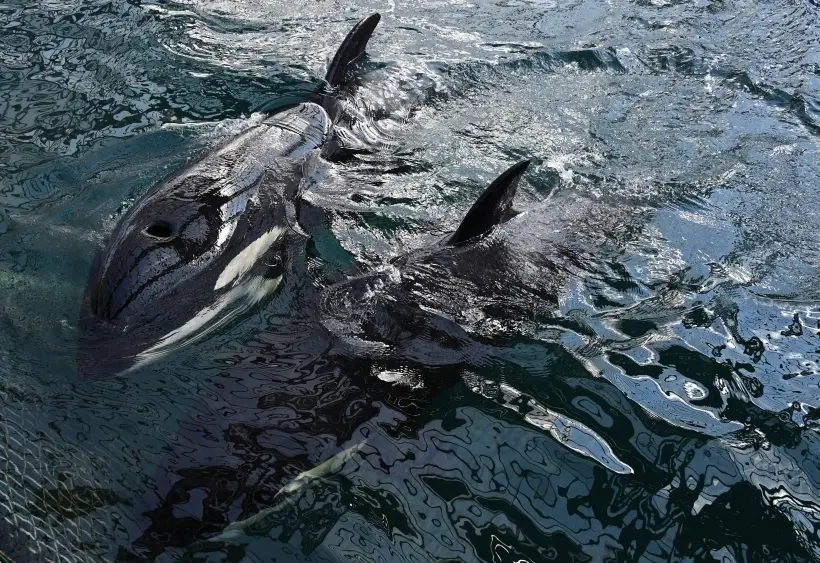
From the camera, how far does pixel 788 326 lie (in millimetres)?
6348

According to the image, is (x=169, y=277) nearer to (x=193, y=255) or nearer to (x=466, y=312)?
(x=193, y=255)

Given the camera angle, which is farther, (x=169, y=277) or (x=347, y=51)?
(x=347, y=51)

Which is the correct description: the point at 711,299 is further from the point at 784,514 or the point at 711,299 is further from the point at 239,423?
the point at 239,423

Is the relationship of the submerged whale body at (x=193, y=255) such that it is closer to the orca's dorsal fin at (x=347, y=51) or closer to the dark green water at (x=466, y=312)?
the dark green water at (x=466, y=312)

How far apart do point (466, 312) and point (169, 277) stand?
2.38 m

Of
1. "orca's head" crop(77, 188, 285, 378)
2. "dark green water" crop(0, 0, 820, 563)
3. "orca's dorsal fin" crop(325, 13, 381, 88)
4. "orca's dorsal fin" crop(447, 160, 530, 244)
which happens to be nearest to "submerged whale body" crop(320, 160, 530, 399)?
"orca's dorsal fin" crop(447, 160, 530, 244)

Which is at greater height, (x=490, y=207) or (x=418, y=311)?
(x=490, y=207)

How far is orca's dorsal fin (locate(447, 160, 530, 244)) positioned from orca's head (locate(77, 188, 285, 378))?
5.62ft

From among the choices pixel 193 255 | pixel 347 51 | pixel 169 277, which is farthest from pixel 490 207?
pixel 347 51

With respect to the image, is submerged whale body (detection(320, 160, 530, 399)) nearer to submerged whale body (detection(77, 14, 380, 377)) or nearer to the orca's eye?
submerged whale body (detection(77, 14, 380, 377))

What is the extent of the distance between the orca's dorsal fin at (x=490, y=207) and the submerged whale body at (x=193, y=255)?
1672mm

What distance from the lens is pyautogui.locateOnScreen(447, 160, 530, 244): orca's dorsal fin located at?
6.28 m

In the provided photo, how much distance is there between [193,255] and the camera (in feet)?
20.7

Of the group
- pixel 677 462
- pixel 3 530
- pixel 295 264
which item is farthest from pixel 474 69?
pixel 3 530
